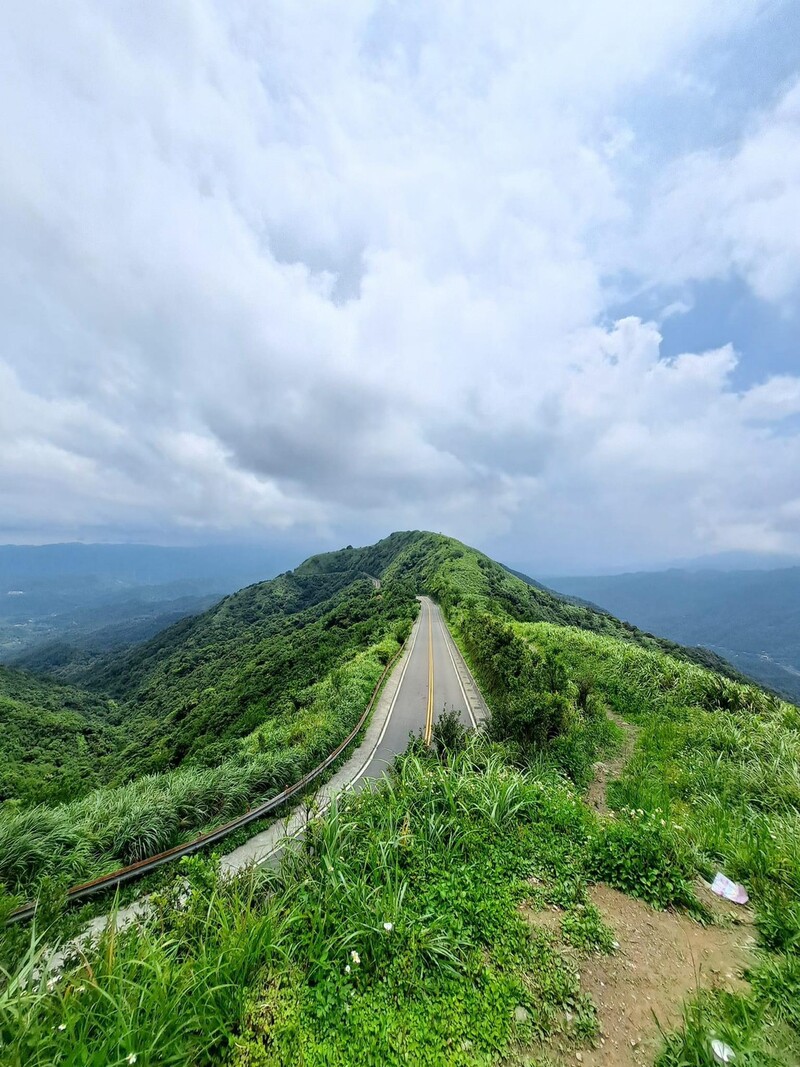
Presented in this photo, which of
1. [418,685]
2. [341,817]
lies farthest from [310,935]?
[418,685]

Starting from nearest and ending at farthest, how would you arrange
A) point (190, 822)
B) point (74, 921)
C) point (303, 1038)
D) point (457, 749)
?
point (303, 1038) → point (74, 921) → point (457, 749) → point (190, 822)

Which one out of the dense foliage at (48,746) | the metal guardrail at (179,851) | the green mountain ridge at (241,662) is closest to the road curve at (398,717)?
the metal guardrail at (179,851)

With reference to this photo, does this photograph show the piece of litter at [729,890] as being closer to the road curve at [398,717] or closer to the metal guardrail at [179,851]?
the road curve at [398,717]

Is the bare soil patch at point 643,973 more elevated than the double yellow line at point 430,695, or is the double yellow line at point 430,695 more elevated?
the bare soil patch at point 643,973

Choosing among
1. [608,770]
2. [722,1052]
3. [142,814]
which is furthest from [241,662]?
[722,1052]

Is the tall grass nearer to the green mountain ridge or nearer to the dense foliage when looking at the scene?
the green mountain ridge

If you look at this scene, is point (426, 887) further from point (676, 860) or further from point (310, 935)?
point (676, 860)

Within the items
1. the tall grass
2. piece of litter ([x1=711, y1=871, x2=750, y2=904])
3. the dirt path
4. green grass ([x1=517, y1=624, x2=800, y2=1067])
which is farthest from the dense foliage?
piece of litter ([x1=711, y1=871, x2=750, y2=904])
